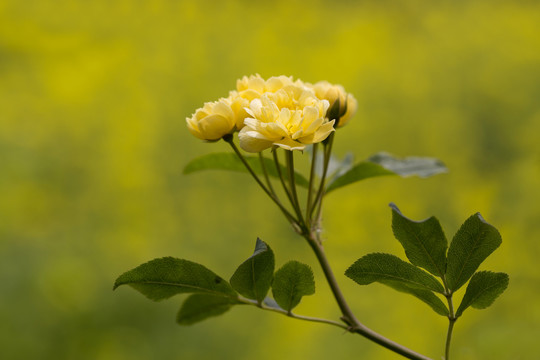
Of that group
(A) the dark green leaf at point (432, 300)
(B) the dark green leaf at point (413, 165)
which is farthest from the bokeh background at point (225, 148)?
(A) the dark green leaf at point (432, 300)

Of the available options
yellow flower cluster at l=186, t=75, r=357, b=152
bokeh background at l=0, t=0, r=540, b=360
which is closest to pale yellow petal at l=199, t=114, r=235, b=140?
yellow flower cluster at l=186, t=75, r=357, b=152

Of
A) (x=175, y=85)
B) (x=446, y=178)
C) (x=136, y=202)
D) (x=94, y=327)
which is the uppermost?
(x=175, y=85)

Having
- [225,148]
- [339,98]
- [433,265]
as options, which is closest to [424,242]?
[433,265]

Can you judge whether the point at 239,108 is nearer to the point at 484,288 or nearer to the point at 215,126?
the point at 215,126

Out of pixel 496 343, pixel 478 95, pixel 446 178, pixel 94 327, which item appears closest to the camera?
pixel 496 343

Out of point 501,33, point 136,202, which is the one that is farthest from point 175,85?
point 501,33

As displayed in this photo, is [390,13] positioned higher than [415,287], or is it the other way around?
[390,13]

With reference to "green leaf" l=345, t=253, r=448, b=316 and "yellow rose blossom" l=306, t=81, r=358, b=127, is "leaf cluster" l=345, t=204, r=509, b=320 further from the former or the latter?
"yellow rose blossom" l=306, t=81, r=358, b=127

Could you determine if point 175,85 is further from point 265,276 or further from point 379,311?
point 265,276

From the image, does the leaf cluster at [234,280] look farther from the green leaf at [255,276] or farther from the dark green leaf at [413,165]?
the dark green leaf at [413,165]
